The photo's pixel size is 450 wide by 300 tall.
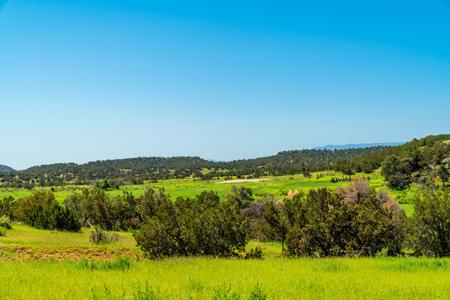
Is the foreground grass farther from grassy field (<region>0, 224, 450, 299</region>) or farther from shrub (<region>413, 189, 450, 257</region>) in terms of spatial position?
shrub (<region>413, 189, 450, 257</region>)

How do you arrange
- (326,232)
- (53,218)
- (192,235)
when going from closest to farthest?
1. (192,235)
2. (326,232)
3. (53,218)

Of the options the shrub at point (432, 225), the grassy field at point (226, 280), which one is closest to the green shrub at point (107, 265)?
the grassy field at point (226, 280)

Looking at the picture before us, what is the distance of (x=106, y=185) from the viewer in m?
161

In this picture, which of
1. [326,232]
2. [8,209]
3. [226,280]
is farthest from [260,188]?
[226,280]

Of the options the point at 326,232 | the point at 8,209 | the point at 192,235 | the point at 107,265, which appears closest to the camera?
the point at 107,265

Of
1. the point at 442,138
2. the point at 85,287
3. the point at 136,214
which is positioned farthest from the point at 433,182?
the point at 85,287

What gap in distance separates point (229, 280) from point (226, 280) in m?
0.19

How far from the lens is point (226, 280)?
1402 centimetres

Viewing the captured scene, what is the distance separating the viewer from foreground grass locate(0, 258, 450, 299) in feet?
35.5

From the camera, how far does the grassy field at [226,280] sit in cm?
1079

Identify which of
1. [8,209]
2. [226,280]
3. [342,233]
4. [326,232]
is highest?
[226,280]

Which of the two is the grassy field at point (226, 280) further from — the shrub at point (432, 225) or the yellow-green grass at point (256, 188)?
the yellow-green grass at point (256, 188)

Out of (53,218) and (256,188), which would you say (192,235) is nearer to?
(53,218)

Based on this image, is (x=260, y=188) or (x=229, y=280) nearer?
(x=229, y=280)
